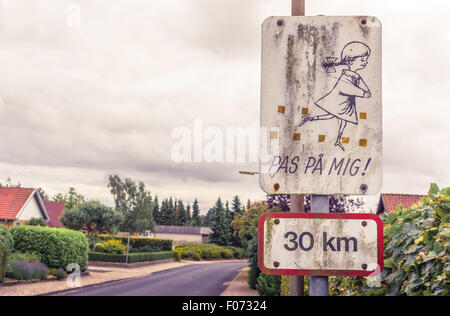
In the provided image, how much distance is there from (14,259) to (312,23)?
22421mm

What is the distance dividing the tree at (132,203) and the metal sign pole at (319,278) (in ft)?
186

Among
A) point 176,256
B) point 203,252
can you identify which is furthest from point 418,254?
point 203,252

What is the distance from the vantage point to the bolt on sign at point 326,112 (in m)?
1.87

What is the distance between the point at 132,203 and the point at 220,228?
20.7 m

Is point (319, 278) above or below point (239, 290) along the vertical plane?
above

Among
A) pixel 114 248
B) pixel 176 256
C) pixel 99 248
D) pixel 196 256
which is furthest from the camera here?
pixel 196 256

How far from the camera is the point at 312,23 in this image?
1.99 m

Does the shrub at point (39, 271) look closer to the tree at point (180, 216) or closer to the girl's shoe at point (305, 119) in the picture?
the girl's shoe at point (305, 119)

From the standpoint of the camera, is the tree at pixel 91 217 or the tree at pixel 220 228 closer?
the tree at pixel 91 217

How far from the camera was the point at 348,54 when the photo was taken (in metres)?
1.93

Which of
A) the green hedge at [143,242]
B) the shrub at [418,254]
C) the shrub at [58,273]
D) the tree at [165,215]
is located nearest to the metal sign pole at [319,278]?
the shrub at [418,254]

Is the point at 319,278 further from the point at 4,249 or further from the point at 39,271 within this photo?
the point at 39,271

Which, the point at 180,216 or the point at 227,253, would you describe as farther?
the point at 180,216
